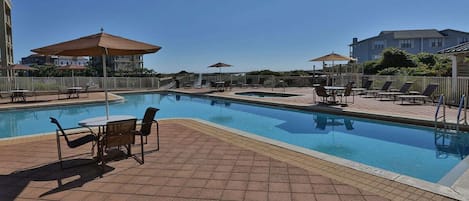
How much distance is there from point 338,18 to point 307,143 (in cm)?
1596

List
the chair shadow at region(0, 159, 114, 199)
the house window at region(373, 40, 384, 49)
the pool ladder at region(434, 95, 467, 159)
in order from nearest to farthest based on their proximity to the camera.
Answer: the chair shadow at region(0, 159, 114, 199) < the pool ladder at region(434, 95, 467, 159) < the house window at region(373, 40, 384, 49)

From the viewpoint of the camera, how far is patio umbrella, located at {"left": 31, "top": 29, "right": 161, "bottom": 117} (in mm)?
4422

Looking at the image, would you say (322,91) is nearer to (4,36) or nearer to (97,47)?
(97,47)

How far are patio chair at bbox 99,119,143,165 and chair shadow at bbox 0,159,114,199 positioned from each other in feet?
0.78

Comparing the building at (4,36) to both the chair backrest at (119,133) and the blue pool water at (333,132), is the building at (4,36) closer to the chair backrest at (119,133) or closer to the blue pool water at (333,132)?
the blue pool water at (333,132)

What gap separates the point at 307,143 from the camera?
6.72m

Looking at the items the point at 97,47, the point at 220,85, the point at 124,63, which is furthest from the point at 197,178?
the point at 124,63

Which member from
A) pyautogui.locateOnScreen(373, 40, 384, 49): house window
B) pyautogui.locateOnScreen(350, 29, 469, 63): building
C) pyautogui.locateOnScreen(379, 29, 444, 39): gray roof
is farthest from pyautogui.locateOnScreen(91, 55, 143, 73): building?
pyautogui.locateOnScreen(379, 29, 444, 39): gray roof

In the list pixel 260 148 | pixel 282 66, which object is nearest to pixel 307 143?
pixel 260 148

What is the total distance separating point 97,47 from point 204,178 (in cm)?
250

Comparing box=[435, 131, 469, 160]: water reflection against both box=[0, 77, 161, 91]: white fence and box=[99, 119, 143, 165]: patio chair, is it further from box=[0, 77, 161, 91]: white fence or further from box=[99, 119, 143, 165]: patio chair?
box=[0, 77, 161, 91]: white fence

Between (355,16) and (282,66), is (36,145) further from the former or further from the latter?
(282,66)

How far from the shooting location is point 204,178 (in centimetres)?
366

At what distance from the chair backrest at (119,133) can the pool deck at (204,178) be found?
13.9 inches
